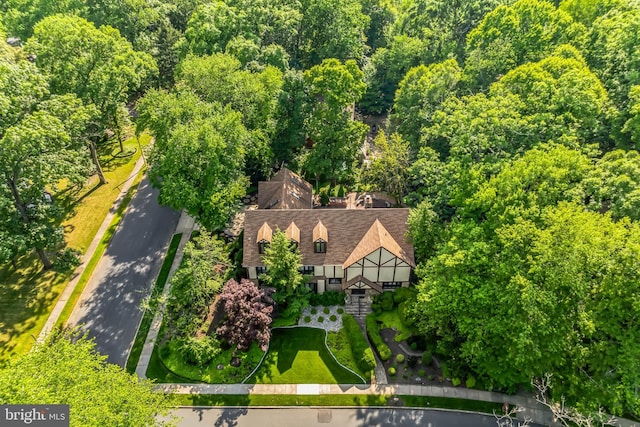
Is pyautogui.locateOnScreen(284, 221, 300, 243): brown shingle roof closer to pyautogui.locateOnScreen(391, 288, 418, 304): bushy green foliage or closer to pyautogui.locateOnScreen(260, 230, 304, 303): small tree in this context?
pyautogui.locateOnScreen(260, 230, 304, 303): small tree

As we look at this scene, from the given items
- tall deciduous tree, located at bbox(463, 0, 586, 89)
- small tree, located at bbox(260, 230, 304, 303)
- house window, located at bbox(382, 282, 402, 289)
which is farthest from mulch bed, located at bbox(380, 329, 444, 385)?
tall deciduous tree, located at bbox(463, 0, 586, 89)

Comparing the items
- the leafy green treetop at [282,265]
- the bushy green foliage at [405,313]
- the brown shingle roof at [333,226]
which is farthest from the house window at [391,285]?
the leafy green treetop at [282,265]

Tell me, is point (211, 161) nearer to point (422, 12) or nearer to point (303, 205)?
point (303, 205)

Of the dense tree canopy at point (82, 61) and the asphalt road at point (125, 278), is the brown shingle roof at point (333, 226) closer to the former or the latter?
the asphalt road at point (125, 278)

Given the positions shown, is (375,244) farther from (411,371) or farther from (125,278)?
(125,278)

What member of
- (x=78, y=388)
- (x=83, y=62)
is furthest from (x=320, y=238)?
(x=83, y=62)

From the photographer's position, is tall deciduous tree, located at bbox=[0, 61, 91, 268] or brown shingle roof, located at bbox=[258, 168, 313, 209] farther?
brown shingle roof, located at bbox=[258, 168, 313, 209]

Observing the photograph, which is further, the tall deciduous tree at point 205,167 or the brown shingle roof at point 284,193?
the brown shingle roof at point 284,193
